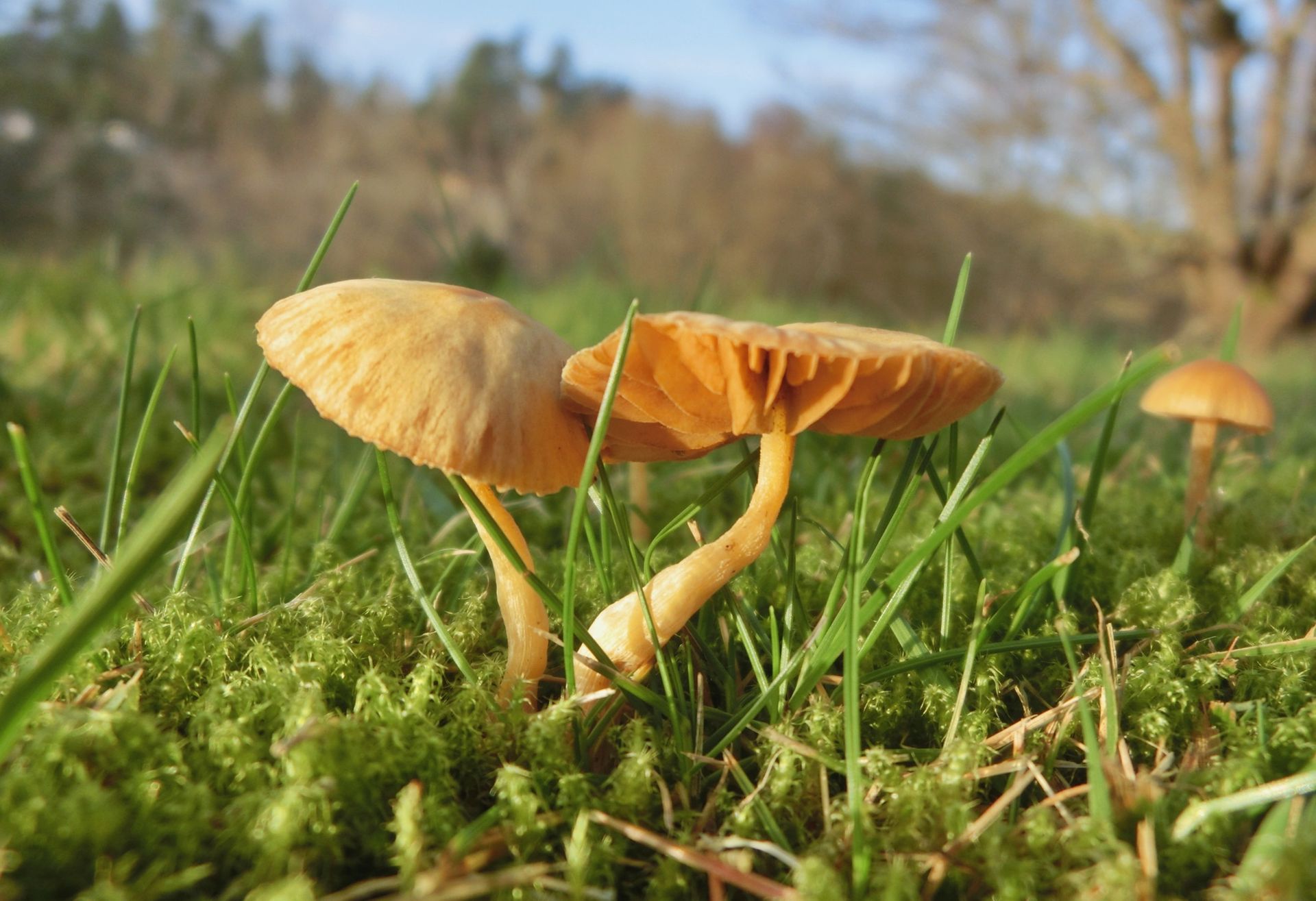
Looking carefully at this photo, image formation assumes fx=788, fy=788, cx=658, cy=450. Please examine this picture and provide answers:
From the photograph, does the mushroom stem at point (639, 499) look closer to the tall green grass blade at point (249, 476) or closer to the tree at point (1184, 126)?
the tall green grass blade at point (249, 476)

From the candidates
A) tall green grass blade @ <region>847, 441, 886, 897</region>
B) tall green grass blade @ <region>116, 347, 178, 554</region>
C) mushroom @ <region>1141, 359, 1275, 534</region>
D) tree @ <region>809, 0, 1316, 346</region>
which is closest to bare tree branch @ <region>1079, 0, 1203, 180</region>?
tree @ <region>809, 0, 1316, 346</region>

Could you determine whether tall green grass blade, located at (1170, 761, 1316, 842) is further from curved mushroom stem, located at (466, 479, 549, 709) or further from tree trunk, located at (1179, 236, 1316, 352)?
tree trunk, located at (1179, 236, 1316, 352)

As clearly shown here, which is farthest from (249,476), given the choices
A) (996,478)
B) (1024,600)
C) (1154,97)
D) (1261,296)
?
(1261,296)

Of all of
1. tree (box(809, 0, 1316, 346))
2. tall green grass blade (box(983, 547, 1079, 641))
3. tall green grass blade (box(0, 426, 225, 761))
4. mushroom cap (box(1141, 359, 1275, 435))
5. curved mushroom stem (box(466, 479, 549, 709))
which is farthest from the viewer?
tree (box(809, 0, 1316, 346))

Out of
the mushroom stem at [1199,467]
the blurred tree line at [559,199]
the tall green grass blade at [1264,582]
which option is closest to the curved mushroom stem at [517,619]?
the tall green grass blade at [1264,582]

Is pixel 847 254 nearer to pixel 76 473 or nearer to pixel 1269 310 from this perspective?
pixel 1269 310

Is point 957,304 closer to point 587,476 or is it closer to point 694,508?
point 694,508
